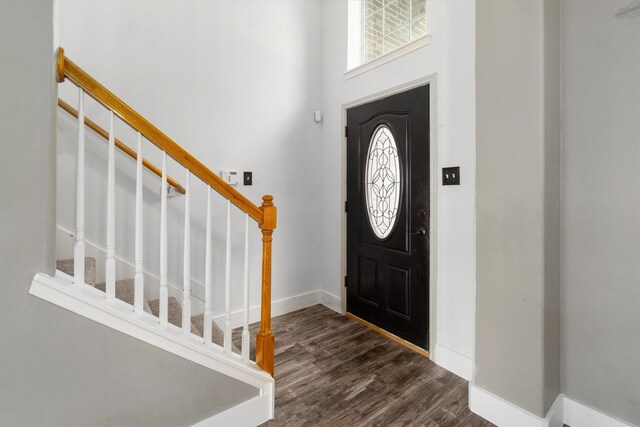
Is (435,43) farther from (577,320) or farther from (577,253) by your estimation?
(577,320)

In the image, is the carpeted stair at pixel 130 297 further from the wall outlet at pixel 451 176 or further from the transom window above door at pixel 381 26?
the transom window above door at pixel 381 26

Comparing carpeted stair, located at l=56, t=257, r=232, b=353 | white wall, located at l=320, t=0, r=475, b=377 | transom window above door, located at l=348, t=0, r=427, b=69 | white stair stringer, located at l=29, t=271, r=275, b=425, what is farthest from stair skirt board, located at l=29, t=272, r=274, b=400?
transom window above door, located at l=348, t=0, r=427, b=69

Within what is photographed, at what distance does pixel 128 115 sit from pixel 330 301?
101 inches

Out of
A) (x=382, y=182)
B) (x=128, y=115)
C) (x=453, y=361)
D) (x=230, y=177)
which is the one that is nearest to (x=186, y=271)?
(x=128, y=115)

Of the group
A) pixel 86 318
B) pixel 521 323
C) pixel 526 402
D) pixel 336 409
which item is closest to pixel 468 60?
pixel 521 323

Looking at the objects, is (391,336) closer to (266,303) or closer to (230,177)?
(266,303)

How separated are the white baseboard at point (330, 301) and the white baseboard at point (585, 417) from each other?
6.08 ft

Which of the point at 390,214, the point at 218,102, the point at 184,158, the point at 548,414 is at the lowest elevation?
the point at 548,414

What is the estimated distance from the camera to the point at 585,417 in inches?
61.7

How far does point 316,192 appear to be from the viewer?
10.8 feet

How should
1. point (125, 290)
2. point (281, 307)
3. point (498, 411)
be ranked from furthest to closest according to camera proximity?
point (281, 307), point (125, 290), point (498, 411)

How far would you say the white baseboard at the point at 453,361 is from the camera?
2021mm

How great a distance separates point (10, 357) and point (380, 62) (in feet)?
9.36

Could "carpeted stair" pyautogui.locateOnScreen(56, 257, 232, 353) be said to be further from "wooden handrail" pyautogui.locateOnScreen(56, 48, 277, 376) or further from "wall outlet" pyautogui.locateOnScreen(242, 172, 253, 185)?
"wall outlet" pyautogui.locateOnScreen(242, 172, 253, 185)
